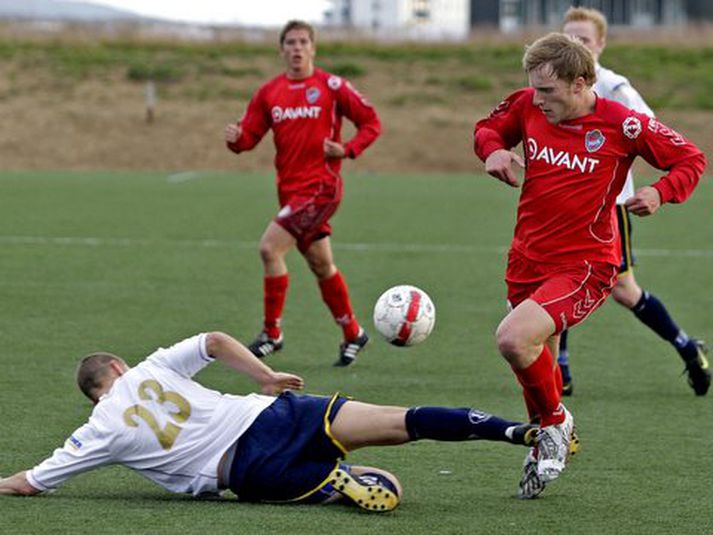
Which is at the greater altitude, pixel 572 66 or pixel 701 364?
pixel 572 66

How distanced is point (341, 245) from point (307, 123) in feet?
21.8

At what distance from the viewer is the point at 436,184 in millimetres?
27250

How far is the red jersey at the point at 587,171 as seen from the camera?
6723mm

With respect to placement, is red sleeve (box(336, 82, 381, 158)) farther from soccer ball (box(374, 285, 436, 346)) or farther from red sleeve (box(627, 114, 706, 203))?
red sleeve (box(627, 114, 706, 203))

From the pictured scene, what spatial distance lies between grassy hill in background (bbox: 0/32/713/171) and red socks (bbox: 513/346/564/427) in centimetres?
2563

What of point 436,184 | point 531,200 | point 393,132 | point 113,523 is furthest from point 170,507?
point 393,132

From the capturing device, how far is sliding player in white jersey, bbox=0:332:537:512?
605 cm

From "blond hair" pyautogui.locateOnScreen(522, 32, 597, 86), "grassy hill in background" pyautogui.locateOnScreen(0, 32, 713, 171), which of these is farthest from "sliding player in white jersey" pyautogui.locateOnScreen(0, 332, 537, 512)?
"grassy hill in background" pyautogui.locateOnScreen(0, 32, 713, 171)

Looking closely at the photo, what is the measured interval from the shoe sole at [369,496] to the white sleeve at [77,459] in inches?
35.5

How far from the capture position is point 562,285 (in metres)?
6.66

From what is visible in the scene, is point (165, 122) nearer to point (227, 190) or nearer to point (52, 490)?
point (227, 190)

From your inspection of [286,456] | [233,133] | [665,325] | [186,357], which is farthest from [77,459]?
[233,133]

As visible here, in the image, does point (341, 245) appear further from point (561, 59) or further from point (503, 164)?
point (561, 59)

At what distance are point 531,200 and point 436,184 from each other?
67.1 ft
